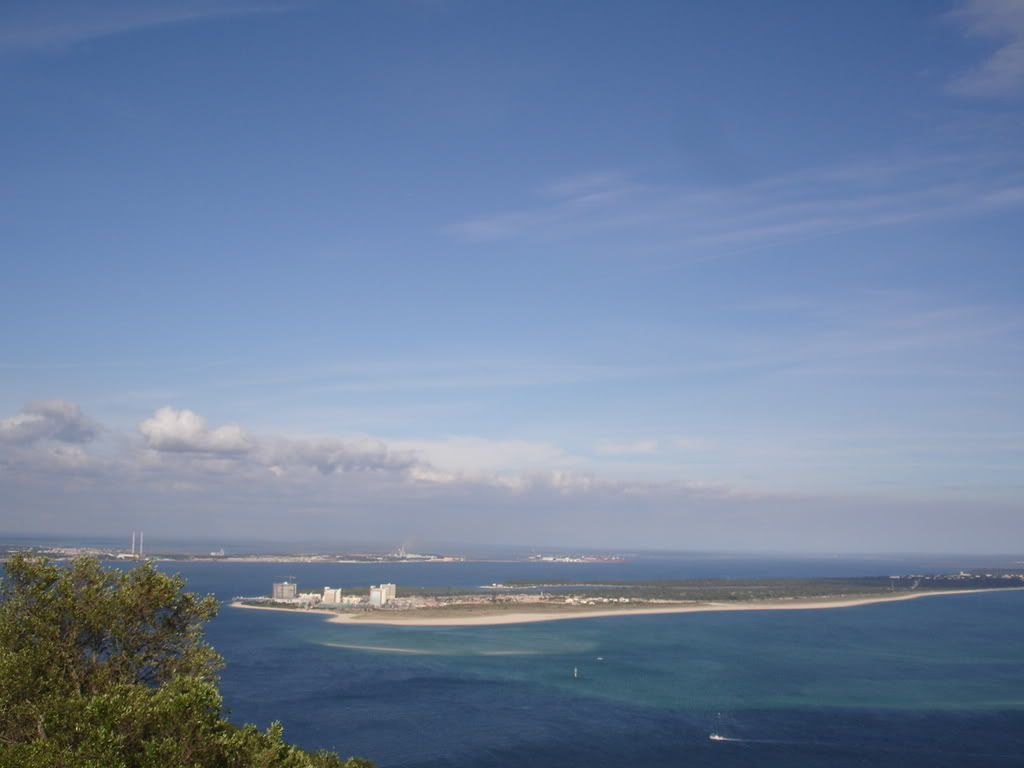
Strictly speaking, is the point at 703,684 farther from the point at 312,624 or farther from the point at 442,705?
the point at 312,624

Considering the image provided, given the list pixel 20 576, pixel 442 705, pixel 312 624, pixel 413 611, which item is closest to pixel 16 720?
pixel 20 576

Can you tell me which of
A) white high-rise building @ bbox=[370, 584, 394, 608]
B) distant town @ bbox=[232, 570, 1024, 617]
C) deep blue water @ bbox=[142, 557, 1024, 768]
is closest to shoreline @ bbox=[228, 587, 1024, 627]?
distant town @ bbox=[232, 570, 1024, 617]

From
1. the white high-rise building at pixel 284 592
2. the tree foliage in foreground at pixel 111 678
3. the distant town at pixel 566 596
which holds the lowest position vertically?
the distant town at pixel 566 596

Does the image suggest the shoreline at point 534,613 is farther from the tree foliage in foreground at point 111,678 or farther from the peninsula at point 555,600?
the tree foliage in foreground at point 111,678

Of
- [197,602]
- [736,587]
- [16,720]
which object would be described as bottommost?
[736,587]

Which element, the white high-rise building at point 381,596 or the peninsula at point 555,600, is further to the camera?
the white high-rise building at point 381,596

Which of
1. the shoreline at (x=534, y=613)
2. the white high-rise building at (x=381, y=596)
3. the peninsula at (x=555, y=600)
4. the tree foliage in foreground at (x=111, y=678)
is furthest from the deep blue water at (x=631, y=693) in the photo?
the white high-rise building at (x=381, y=596)
